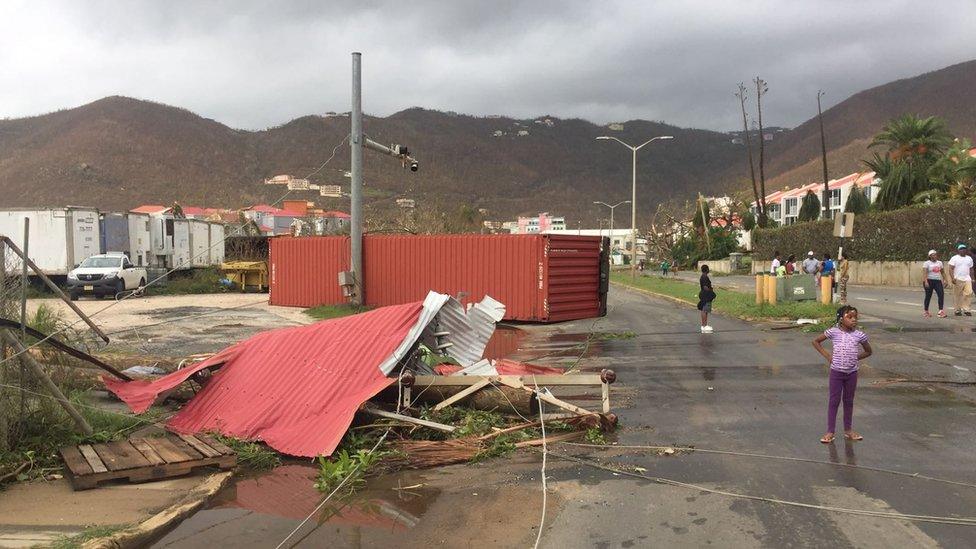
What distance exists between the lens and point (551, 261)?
21.5 meters

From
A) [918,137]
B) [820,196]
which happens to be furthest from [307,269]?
[820,196]

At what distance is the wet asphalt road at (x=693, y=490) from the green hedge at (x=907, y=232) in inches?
1030

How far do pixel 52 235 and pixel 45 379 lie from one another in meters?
29.6

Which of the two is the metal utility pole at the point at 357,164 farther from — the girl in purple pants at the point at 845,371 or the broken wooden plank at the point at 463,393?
the girl in purple pants at the point at 845,371

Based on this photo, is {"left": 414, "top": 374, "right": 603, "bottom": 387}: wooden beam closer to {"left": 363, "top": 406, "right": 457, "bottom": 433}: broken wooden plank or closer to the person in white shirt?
{"left": 363, "top": 406, "right": 457, "bottom": 433}: broken wooden plank

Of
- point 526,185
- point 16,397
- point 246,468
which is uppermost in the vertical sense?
point 526,185

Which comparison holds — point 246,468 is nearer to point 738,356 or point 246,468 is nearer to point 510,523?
point 510,523

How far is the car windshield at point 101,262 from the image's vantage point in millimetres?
30188

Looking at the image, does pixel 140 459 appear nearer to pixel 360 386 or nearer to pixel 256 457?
pixel 256 457

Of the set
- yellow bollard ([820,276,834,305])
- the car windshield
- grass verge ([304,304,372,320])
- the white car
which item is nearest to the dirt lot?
grass verge ([304,304,372,320])

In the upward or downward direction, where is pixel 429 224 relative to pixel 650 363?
upward

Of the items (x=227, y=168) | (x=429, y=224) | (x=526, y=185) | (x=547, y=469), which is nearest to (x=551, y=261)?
(x=547, y=469)

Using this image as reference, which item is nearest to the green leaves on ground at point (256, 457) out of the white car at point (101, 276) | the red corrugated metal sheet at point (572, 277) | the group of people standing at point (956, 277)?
the red corrugated metal sheet at point (572, 277)

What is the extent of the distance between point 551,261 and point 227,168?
306 feet
